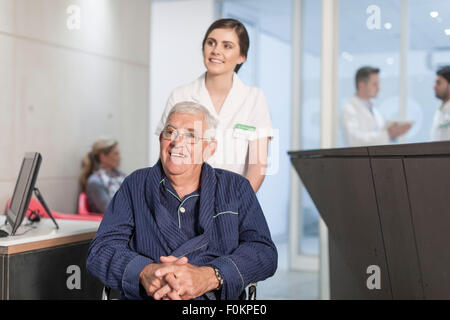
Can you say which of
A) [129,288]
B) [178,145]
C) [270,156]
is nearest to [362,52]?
[270,156]

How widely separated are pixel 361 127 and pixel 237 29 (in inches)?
97.8

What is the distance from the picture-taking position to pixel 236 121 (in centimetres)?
288

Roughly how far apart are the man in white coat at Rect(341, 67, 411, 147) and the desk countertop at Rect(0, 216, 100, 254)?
267cm

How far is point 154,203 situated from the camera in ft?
7.48

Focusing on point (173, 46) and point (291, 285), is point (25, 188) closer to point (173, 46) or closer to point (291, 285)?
point (173, 46)

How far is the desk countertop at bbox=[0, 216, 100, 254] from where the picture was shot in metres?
2.61

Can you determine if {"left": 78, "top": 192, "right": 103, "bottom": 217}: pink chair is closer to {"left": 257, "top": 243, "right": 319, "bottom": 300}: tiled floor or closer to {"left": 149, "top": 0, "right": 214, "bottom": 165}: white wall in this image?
{"left": 149, "top": 0, "right": 214, "bottom": 165}: white wall

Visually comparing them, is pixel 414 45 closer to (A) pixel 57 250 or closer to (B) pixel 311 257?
(B) pixel 311 257

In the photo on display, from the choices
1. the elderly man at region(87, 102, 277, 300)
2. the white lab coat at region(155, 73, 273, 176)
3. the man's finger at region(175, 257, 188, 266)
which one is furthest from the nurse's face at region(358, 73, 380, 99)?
the man's finger at region(175, 257, 188, 266)

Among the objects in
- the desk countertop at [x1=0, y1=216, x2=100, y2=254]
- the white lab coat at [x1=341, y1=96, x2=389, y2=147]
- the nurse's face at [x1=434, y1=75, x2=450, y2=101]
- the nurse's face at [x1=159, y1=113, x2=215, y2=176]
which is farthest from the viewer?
the white lab coat at [x1=341, y1=96, x2=389, y2=147]

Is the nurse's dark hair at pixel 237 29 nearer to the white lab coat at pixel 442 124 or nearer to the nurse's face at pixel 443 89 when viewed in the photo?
the white lab coat at pixel 442 124

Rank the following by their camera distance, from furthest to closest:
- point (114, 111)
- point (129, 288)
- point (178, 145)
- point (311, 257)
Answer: point (311, 257) → point (114, 111) → point (178, 145) → point (129, 288)

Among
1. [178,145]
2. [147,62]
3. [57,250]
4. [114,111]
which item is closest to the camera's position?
[178,145]
